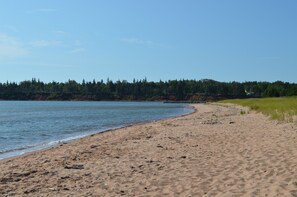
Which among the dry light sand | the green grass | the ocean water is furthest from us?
the green grass

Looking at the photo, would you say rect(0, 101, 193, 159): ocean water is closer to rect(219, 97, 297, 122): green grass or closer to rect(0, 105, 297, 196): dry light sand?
rect(0, 105, 297, 196): dry light sand

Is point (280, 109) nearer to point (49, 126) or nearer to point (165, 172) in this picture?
point (49, 126)

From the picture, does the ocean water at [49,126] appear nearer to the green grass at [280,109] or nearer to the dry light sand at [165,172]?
the dry light sand at [165,172]

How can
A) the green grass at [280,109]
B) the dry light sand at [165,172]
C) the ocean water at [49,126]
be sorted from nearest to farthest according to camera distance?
the dry light sand at [165,172] → the ocean water at [49,126] → the green grass at [280,109]

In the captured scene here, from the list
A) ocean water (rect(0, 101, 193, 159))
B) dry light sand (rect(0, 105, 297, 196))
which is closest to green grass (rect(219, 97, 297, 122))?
dry light sand (rect(0, 105, 297, 196))

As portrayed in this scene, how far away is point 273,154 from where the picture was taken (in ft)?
49.0

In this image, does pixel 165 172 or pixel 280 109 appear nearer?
pixel 165 172

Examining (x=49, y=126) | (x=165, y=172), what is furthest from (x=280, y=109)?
(x=165, y=172)

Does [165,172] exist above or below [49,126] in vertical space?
above

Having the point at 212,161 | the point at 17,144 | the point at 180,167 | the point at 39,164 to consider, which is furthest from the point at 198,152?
the point at 17,144

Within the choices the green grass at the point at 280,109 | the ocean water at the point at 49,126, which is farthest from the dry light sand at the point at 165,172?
the green grass at the point at 280,109

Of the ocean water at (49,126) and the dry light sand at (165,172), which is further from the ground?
the dry light sand at (165,172)

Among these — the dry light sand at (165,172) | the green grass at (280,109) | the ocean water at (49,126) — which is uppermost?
the green grass at (280,109)

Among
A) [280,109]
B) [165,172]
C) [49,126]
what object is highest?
[280,109]
